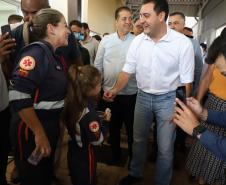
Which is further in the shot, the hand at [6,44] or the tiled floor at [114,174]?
the tiled floor at [114,174]

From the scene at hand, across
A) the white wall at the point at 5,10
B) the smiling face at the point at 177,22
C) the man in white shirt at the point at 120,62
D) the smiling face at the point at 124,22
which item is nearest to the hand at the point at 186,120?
the man in white shirt at the point at 120,62

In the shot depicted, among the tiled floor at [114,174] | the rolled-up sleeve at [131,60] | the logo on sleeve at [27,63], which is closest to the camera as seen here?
the logo on sleeve at [27,63]

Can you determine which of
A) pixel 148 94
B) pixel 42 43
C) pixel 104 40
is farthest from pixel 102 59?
pixel 42 43

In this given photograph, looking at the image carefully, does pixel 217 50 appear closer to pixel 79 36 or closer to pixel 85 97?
pixel 85 97

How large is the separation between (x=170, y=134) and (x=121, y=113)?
2.52 feet

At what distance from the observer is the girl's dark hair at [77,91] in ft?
5.15

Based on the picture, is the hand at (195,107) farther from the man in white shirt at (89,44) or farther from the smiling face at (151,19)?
the man in white shirt at (89,44)

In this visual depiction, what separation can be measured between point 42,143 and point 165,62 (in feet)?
3.78

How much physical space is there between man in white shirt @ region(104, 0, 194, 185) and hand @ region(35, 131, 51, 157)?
3.09 feet

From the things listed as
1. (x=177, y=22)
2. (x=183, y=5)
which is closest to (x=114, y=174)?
(x=177, y=22)

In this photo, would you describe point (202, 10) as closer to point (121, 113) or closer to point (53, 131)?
point (121, 113)

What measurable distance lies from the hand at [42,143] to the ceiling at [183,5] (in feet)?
40.8

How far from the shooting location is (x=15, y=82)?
4.52 ft

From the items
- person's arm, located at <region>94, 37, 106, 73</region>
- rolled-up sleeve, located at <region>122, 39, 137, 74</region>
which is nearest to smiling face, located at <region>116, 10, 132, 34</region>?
person's arm, located at <region>94, 37, 106, 73</region>
